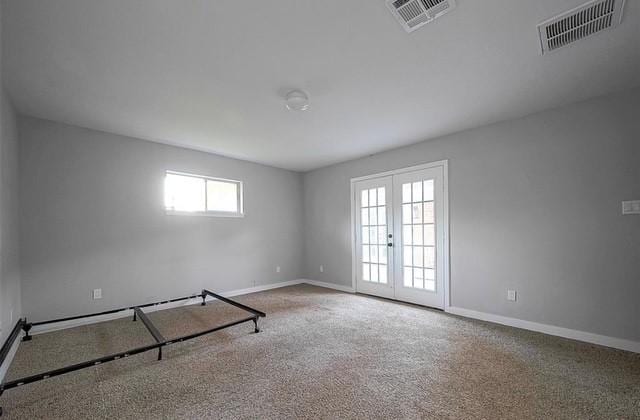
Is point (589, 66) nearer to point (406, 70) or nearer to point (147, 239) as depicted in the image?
point (406, 70)

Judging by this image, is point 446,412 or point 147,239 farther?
point 147,239

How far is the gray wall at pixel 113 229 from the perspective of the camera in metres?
3.20

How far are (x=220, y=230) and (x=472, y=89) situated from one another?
166 inches

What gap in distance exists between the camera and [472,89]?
104 inches

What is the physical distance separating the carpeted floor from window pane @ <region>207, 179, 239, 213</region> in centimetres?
212

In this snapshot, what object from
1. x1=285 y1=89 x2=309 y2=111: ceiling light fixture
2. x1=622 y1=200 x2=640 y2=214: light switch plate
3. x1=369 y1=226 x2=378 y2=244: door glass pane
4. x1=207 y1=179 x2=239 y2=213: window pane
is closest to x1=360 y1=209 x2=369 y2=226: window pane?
x1=369 y1=226 x2=378 y2=244: door glass pane

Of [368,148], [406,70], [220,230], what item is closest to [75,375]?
[220,230]

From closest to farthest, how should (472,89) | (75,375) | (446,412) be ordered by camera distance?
(446,412) < (75,375) < (472,89)

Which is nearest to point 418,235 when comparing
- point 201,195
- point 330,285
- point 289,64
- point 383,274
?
point 383,274

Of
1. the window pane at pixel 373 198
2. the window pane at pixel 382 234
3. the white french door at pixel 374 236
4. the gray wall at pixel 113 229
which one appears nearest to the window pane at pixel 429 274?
the white french door at pixel 374 236

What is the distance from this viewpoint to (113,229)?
3.70 m

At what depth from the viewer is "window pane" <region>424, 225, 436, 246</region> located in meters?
4.03

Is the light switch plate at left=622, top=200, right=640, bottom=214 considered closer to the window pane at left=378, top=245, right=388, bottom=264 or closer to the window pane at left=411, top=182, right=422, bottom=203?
the window pane at left=411, top=182, right=422, bottom=203

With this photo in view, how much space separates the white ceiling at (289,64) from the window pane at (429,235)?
1.47 metres
